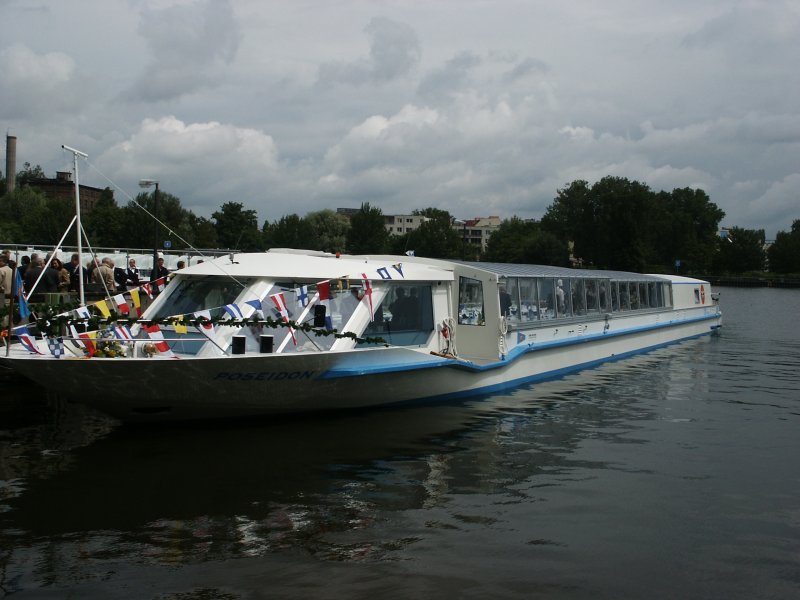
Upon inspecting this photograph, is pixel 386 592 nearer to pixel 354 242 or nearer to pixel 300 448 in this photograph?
pixel 300 448

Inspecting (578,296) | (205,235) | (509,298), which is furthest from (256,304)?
(205,235)

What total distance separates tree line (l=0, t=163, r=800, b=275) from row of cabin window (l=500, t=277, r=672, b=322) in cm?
3666

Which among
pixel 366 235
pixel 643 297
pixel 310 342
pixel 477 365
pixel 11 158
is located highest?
pixel 11 158

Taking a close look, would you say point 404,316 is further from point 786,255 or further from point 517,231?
point 517,231

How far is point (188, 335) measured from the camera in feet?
44.1

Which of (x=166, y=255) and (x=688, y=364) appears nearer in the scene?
(x=688, y=364)

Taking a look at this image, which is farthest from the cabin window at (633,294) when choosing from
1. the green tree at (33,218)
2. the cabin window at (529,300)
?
the green tree at (33,218)

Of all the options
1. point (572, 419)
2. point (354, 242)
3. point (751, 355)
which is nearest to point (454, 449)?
point (572, 419)

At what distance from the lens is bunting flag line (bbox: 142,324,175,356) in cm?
1191

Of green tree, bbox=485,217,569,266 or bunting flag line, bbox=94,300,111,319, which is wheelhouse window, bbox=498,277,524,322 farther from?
green tree, bbox=485,217,569,266

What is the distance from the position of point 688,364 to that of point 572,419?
9.57 m

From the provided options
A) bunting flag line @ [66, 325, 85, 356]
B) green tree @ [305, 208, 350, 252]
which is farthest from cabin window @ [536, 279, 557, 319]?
green tree @ [305, 208, 350, 252]

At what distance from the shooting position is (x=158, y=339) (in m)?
12.2

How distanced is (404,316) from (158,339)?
4750 mm
